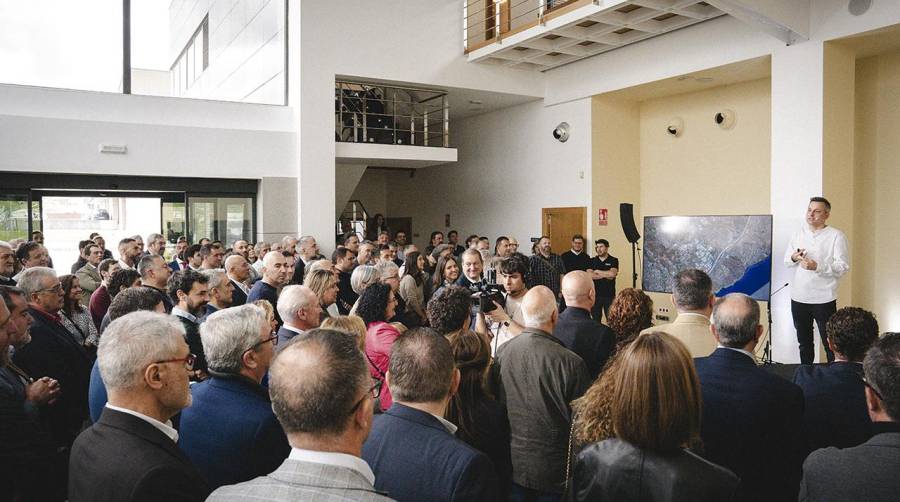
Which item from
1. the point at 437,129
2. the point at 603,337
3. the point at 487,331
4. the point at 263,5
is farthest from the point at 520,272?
the point at 437,129

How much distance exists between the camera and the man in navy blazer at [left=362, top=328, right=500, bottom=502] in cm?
174

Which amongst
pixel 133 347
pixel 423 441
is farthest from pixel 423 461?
pixel 133 347

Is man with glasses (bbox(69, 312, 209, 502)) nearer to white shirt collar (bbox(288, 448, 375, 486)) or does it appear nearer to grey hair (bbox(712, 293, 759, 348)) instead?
white shirt collar (bbox(288, 448, 375, 486))

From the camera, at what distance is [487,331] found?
13.5 ft

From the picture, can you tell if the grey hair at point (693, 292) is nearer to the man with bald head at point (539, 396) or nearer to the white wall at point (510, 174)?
the man with bald head at point (539, 396)

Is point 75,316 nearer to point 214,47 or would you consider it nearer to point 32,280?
point 32,280

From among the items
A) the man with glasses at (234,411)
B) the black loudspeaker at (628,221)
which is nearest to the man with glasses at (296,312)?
the man with glasses at (234,411)

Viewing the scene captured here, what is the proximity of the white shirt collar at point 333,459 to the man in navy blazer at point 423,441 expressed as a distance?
43cm

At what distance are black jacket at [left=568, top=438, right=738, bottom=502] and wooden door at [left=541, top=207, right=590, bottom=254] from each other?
9.89 meters

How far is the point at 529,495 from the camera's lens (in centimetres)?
300

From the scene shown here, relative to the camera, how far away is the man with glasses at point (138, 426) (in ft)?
5.51

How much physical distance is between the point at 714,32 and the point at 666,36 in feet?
2.80

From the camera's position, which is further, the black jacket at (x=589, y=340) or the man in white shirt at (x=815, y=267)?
the man in white shirt at (x=815, y=267)

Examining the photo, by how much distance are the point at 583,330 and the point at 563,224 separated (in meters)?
8.72
